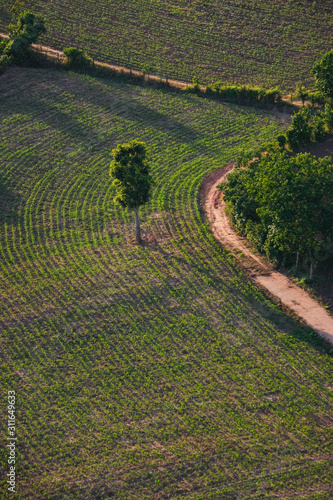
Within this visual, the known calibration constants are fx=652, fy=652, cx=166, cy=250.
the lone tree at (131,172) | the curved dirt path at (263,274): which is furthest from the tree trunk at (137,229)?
the curved dirt path at (263,274)

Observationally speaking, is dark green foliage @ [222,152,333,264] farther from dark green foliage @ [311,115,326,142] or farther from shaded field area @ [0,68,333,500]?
dark green foliage @ [311,115,326,142]

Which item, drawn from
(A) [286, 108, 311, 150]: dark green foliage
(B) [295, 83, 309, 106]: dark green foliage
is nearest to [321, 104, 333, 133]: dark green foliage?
(A) [286, 108, 311, 150]: dark green foliage

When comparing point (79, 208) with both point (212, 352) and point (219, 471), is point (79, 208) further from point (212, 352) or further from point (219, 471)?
point (219, 471)

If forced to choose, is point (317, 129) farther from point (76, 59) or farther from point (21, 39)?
point (21, 39)

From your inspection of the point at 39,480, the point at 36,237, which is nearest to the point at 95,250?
the point at 36,237

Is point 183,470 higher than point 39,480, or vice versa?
point 183,470

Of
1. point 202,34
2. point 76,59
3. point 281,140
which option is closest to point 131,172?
point 281,140

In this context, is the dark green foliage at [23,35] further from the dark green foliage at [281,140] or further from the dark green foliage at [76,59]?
the dark green foliage at [281,140]
